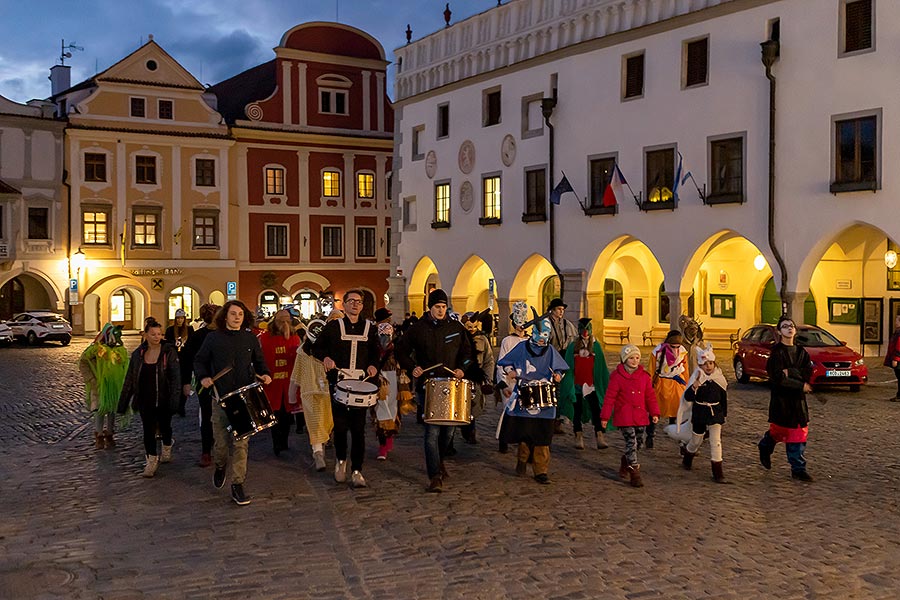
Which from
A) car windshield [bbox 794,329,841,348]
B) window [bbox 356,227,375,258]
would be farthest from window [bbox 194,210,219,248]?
car windshield [bbox 794,329,841,348]

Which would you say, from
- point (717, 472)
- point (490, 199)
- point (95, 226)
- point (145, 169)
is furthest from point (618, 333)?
point (717, 472)

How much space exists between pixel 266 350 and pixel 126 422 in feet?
6.38

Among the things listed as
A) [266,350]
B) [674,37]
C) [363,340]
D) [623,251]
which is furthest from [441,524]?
[623,251]

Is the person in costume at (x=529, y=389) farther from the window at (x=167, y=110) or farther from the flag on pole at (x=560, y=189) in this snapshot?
the window at (x=167, y=110)

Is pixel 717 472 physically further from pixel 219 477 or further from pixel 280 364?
pixel 280 364

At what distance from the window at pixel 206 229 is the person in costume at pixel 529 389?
35.0 meters

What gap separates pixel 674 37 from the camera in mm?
26234

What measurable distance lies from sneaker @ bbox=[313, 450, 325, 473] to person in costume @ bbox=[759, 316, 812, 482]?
465 cm

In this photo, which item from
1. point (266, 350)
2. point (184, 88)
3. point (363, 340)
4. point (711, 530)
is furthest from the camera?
point (184, 88)

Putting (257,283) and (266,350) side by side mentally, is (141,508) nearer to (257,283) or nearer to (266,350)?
(266,350)

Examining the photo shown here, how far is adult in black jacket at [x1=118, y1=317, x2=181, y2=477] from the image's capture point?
33.4ft

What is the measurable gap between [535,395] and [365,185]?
3749 cm

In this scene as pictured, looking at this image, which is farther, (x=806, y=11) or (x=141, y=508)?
(x=806, y=11)

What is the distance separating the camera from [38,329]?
117ft
